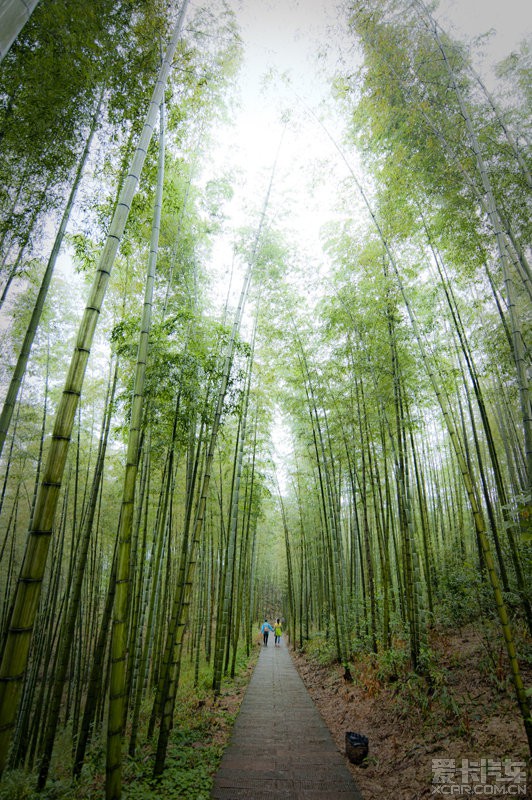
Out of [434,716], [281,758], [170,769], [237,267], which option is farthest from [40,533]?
[434,716]

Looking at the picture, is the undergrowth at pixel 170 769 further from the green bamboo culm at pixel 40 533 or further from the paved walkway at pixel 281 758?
the green bamboo culm at pixel 40 533

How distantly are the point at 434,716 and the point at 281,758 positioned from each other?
5.12 ft

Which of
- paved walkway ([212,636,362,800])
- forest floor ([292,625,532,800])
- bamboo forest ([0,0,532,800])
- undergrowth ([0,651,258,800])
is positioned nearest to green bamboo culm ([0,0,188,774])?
bamboo forest ([0,0,532,800])

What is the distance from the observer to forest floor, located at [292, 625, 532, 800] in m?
2.79

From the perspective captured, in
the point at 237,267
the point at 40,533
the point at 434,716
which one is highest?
the point at 237,267

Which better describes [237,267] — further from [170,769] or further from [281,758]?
[281,758]

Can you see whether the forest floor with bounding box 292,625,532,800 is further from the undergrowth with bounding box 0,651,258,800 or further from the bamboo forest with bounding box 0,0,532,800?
the undergrowth with bounding box 0,651,258,800

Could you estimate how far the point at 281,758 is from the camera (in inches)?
137

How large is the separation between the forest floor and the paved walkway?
204 millimetres

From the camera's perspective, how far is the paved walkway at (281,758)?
9.66 ft

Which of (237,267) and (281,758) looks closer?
(281,758)

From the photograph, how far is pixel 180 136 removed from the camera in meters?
3.28

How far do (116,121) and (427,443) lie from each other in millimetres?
8858

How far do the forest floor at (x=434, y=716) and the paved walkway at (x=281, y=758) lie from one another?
20cm
